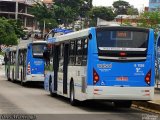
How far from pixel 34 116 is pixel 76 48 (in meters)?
4.99

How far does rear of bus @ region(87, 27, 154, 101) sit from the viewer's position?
61.3ft

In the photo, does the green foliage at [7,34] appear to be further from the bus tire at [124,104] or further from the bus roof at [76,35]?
the bus tire at [124,104]

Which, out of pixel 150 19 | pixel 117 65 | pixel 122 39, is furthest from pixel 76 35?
pixel 150 19

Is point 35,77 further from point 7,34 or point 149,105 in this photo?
point 7,34

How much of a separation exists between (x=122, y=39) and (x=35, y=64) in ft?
51.5

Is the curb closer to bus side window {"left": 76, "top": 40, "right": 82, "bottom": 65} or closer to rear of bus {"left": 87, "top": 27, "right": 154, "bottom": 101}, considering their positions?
rear of bus {"left": 87, "top": 27, "right": 154, "bottom": 101}

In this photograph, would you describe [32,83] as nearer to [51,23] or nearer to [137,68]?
[137,68]

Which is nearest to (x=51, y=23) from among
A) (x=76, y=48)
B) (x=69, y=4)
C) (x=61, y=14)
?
(x=61, y=14)

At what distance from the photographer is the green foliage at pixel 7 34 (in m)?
109

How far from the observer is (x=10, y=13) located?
514ft

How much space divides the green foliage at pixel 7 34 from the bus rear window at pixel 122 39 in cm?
8899

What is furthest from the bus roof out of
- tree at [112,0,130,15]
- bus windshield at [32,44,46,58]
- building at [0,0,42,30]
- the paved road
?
tree at [112,0,130,15]

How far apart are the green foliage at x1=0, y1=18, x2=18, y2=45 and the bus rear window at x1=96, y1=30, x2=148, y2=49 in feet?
292

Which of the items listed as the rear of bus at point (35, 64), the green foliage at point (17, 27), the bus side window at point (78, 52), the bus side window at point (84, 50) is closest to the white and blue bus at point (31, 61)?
the rear of bus at point (35, 64)
